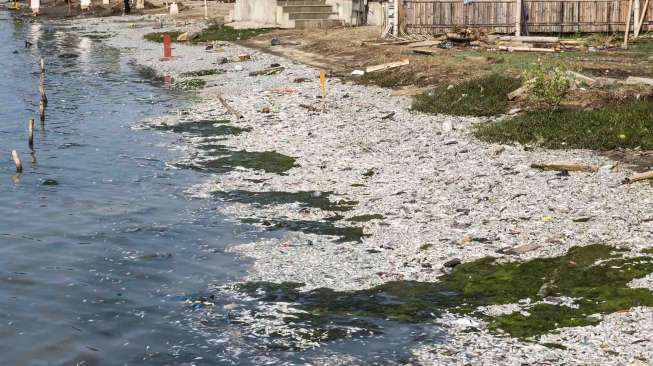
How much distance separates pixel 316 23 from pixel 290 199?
95.3 ft

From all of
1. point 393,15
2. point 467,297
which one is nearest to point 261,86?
point 393,15

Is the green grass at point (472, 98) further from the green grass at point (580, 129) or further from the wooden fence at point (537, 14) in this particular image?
the wooden fence at point (537, 14)

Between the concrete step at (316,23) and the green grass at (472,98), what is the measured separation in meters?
19.7

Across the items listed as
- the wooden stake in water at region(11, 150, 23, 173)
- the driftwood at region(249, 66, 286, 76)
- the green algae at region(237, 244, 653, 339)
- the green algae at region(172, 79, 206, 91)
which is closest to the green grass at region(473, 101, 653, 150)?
the green algae at region(237, 244, 653, 339)

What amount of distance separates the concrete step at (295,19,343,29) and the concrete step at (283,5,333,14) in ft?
2.31

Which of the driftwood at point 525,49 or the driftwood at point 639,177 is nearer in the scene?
the driftwood at point 639,177

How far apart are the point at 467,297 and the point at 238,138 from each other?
43.9ft

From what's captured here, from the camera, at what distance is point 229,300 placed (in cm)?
1334

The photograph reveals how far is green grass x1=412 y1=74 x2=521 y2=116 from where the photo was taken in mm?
24656

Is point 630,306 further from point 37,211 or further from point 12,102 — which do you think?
point 12,102

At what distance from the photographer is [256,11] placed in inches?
2031

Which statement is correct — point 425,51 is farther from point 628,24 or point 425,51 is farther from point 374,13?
point 374,13

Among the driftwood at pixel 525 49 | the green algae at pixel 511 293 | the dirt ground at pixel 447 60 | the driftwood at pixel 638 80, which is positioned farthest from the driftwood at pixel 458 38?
the green algae at pixel 511 293

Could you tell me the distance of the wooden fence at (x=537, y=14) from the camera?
36.5 metres
